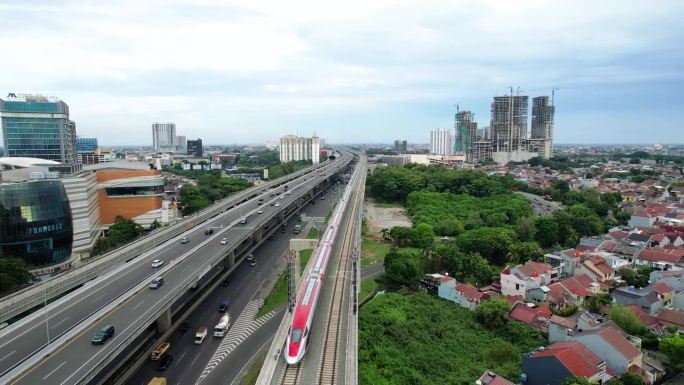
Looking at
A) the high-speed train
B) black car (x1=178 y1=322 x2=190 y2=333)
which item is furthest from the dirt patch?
black car (x1=178 y1=322 x2=190 y2=333)

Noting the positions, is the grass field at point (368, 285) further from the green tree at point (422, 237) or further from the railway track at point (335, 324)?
the green tree at point (422, 237)

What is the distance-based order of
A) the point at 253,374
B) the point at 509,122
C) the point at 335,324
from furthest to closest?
the point at 509,122 < the point at 253,374 < the point at 335,324

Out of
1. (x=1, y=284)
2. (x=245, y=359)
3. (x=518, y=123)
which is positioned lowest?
(x=245, y=359)

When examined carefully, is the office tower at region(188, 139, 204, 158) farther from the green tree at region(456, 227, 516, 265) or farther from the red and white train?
the red and white train

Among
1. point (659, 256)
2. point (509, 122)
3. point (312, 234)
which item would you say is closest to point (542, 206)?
point (659, 256)

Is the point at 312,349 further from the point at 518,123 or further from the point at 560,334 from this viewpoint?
the point at 518,123

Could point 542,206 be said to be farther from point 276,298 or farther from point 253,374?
point 253,374

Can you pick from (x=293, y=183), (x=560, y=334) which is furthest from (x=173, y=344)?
(x=293, y=183)
